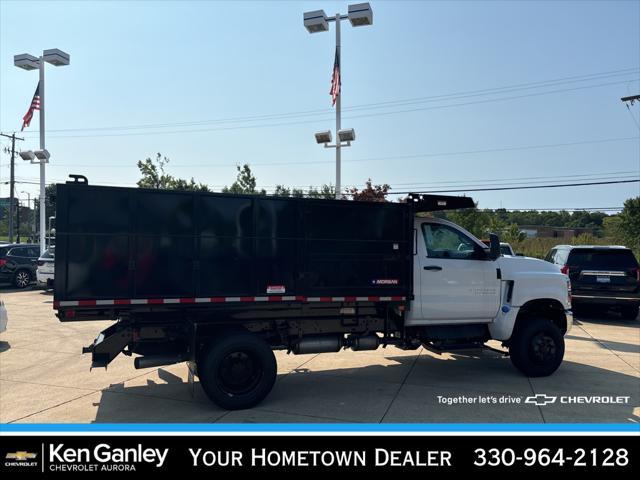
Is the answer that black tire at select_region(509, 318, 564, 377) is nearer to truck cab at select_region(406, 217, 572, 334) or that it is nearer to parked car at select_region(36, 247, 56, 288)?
truck cab at select_region(406, 217, 572, 334)

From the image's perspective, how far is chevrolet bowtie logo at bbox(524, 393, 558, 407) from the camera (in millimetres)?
5855

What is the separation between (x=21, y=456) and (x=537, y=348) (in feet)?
20.6

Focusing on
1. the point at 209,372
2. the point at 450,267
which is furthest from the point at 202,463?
the point at 450,267

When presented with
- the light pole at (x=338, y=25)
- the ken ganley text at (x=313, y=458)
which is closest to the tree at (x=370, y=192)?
the light pole at (x=338, y=25)

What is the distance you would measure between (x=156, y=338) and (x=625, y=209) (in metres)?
46.8

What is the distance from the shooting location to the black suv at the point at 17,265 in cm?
1875

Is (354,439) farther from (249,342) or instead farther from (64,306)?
(64,306)

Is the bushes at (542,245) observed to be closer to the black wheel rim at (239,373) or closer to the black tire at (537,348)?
the black tire at (537,348)

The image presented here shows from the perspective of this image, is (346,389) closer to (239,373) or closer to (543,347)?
(239,373)

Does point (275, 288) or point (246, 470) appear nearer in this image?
point (246, 470)

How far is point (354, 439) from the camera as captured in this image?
3.95 m

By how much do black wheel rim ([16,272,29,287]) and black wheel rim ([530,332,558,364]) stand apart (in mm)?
19009

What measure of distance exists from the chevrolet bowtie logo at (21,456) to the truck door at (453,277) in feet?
14.9

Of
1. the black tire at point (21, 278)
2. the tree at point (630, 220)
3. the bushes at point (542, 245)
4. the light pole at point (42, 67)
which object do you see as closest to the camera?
the black tire at point (21, 278)
